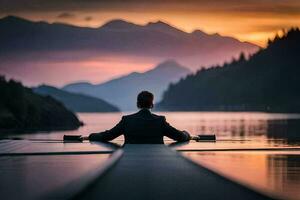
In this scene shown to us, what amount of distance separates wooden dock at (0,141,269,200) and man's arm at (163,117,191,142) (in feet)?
2.61

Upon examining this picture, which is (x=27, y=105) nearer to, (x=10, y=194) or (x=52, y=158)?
(x=52, y=158)

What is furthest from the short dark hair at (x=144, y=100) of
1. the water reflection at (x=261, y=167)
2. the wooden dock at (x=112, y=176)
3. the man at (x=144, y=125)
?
the water reflection at (x=261, y=167)

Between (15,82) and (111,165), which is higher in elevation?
(15,82)

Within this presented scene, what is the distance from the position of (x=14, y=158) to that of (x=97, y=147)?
6.72 ft

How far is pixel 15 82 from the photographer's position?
98.8 metres

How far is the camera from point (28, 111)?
92.3 metres

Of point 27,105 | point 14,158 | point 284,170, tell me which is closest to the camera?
point 284,170

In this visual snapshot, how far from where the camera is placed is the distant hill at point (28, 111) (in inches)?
3433

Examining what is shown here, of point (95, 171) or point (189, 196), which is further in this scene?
A: point (95, 171)

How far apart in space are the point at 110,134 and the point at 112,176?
5.96m

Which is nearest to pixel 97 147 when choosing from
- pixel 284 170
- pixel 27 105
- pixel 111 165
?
pixel 284 170

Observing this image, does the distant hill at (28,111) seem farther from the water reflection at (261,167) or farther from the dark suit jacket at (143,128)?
the dark suit jacket at (143,128)

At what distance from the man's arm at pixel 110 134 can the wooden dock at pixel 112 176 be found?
229 mm

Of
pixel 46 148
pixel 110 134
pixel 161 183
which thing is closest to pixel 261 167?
pixel 110 134
